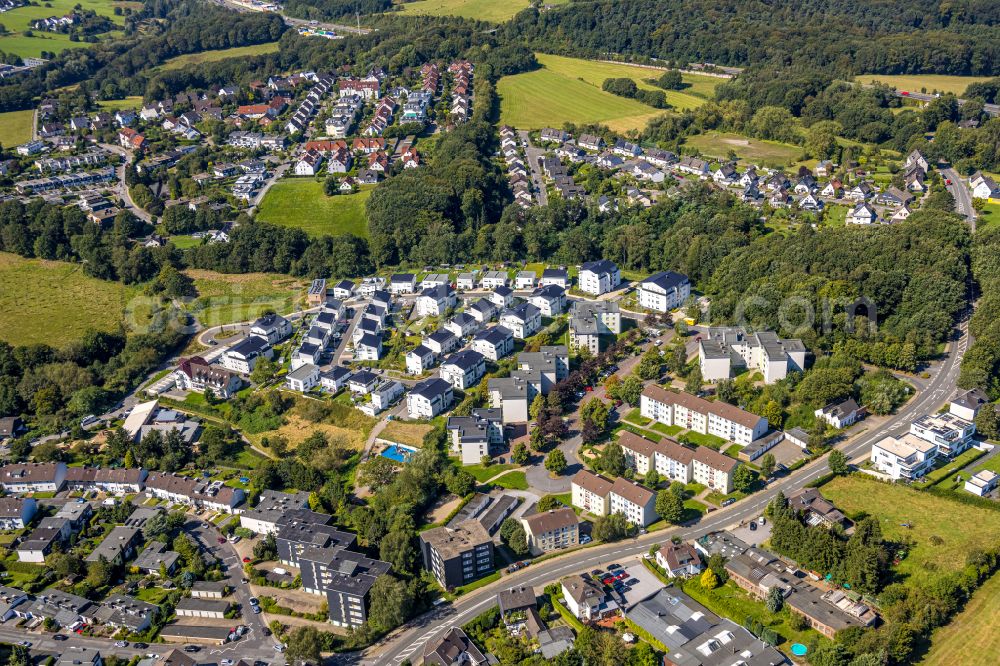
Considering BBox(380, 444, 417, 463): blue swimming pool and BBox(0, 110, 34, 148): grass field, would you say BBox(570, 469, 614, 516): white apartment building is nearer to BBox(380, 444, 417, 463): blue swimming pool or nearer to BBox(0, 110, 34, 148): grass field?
BBox(380, 444, 417, 463): blue swimming pool

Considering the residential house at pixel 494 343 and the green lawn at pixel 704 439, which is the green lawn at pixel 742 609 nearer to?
the green lawn at pixel 704 439

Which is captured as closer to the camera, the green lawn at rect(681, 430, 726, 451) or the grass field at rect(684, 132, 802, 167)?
the green lawn at rect(681, 430, 726, 451)

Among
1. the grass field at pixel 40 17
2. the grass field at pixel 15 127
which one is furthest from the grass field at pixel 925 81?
the grass field at pixel 40 17

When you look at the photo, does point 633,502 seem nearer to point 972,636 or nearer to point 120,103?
point 972,636

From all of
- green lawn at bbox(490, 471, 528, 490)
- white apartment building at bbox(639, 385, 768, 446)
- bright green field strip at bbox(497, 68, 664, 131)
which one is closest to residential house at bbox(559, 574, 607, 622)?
green lawn at bbox(490, 471, 528, 490)

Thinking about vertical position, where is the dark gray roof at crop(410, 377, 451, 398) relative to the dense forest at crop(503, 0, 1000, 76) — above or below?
below
